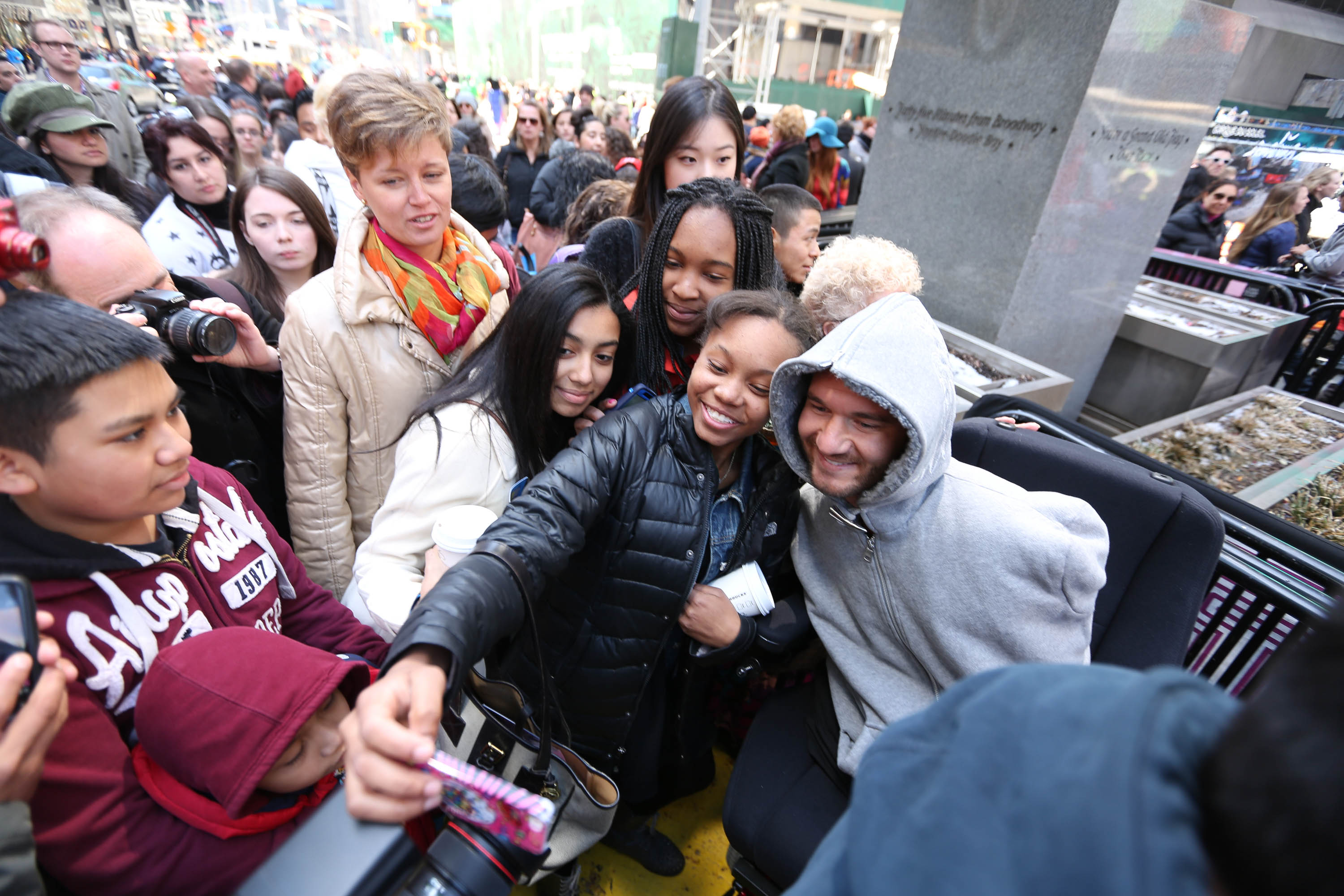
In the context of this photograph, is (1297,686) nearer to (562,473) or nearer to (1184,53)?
(562,473)

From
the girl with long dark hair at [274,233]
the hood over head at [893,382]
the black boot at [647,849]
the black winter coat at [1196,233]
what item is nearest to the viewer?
the hood over head at [893,382]

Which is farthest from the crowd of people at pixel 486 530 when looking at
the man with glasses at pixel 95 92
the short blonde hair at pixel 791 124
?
the man with glasses at pixel 95 92

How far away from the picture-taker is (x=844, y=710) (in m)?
1.67

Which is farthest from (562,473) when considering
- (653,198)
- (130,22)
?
(130,22)

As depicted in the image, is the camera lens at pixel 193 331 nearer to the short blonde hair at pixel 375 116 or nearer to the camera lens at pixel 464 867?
the short blonde hair at pixel 375 116

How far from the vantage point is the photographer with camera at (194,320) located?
1.55 meters

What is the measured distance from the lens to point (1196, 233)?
25.5 feet

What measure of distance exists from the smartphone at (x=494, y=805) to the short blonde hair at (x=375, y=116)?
1779 millimetres

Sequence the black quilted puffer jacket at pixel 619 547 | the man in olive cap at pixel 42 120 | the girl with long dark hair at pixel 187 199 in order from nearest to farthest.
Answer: the black quilted puffer jacket at pixel 619 547, the girl with long dark hair at pixel 187 199, the man in olive cap at pixel 42 120

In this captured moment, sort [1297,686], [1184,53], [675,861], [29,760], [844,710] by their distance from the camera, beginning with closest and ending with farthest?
[1297,686] → [29,760] → [844,710] → [675,861] → [1184,53]

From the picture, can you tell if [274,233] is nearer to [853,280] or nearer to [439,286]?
[439,286]

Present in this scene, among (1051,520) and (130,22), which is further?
(130,22)

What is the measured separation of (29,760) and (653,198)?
263cm

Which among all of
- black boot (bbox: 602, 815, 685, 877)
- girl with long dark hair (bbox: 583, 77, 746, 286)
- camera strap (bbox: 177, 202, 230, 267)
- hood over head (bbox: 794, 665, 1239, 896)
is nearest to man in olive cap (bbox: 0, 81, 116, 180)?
camera strap (bbox: 177, 202, 230, 267)
